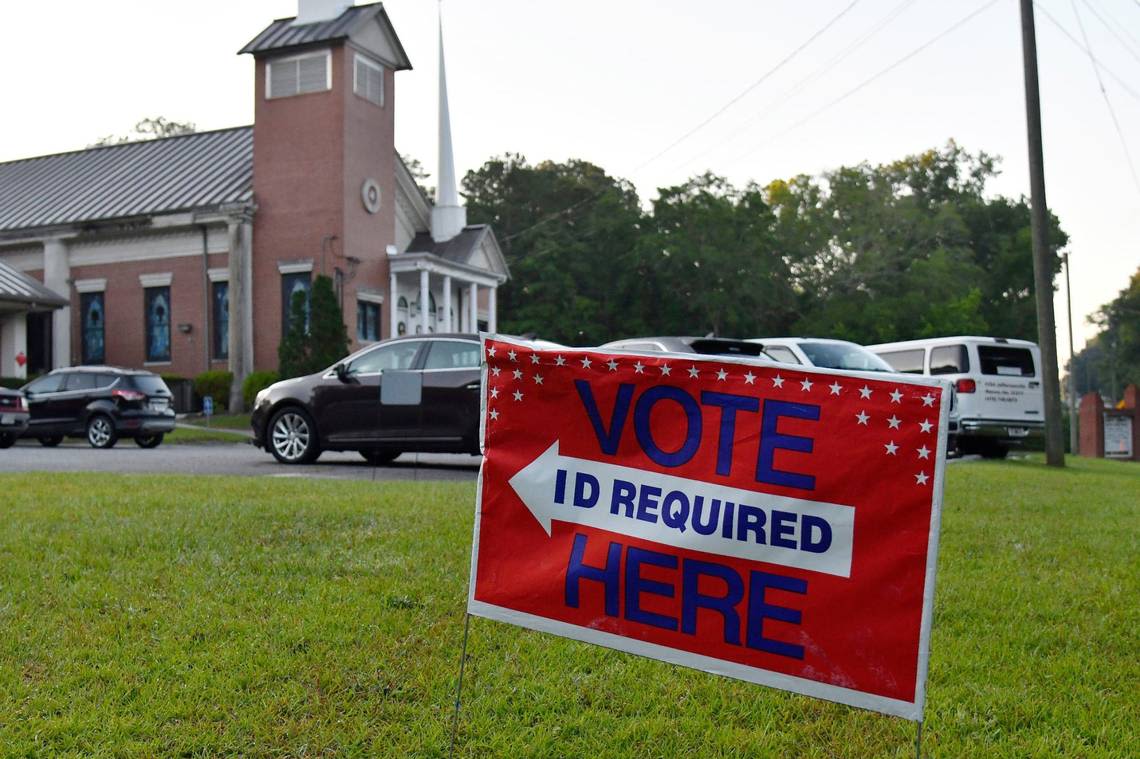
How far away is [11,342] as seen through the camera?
104 feet

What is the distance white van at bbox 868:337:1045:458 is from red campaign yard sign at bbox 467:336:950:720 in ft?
55.1

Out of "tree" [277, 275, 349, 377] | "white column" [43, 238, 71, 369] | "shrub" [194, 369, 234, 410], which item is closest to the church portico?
"tree" [277, 275, 349, 377]

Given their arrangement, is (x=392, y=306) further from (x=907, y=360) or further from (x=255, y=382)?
(x=907, y=360)

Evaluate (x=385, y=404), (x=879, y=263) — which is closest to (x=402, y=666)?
(x=385, y=404)

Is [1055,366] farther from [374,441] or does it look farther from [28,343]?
[28,343]

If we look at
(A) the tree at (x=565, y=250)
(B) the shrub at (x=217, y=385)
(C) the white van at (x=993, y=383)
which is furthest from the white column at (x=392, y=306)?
(C) the white van at (x=993, y=383)

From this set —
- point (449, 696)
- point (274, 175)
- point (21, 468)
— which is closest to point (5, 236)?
point (274, 175)

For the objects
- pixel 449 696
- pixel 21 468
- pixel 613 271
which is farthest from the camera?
pixel 613 271

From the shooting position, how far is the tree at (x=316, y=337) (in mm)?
28859

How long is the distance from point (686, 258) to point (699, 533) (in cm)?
4482

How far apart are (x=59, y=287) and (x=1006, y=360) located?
28928mm

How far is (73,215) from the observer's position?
1341 inches

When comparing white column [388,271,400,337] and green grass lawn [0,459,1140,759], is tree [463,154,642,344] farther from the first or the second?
green grass lawn [0,459,1140,759]

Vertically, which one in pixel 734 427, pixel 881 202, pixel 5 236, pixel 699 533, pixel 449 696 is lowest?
pixel 449 696
